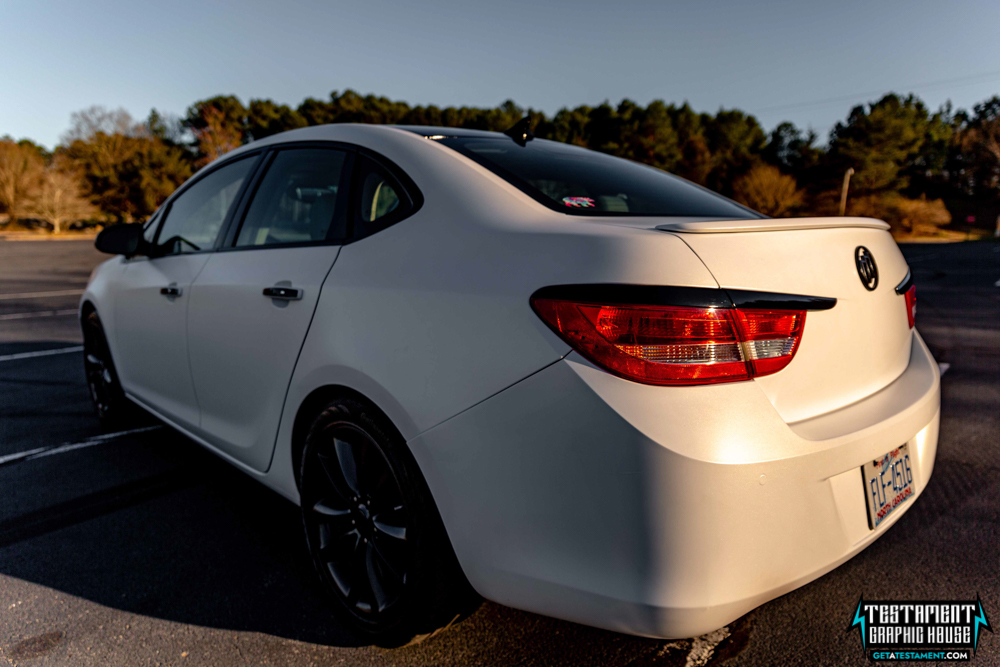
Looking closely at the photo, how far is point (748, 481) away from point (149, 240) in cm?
327

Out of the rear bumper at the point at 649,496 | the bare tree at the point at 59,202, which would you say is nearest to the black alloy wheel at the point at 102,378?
the rear bumper at the point at 649,496

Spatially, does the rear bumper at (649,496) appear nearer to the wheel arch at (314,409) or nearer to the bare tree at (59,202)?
the wheel arch at (314,409)

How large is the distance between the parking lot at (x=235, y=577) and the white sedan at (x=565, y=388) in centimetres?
31

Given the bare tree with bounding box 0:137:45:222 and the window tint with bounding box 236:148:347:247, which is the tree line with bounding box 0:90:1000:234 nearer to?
the bare tree with bounding box 0:137:45:222

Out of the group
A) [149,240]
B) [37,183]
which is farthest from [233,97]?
[149,240]

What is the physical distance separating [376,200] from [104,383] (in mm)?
2789

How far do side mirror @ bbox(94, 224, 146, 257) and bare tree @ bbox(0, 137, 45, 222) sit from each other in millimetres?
51290

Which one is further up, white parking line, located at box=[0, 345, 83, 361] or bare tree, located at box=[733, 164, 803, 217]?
bare tree, located at box=[733, 164, 803, 217]

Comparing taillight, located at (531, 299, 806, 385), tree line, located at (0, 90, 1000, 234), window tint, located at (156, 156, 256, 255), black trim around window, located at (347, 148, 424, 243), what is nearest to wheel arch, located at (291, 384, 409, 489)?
black trim around window, located at (347, 148, 424, 243)

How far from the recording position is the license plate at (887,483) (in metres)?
1.58

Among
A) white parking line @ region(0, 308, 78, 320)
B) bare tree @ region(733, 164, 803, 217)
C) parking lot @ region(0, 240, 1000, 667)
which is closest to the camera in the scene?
parking lot @ region(0, 240, 1000, 667)

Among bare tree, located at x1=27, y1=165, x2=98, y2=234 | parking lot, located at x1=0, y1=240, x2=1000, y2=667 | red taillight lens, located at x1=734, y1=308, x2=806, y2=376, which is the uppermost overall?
bare tree, located at x1=27, y1=165, x2=98, y2=234

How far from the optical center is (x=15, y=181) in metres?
44.4

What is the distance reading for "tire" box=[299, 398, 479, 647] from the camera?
5.58 ft
